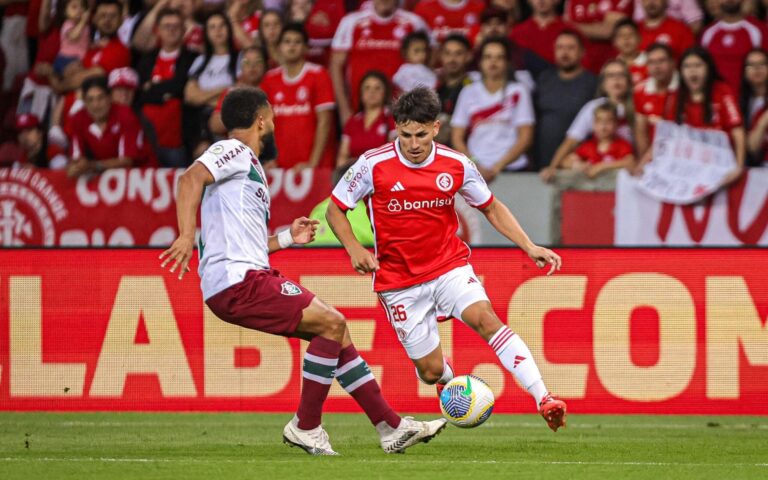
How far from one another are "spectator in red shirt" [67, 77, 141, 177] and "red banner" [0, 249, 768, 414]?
3.14 meters

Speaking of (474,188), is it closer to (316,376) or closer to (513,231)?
(513,231)

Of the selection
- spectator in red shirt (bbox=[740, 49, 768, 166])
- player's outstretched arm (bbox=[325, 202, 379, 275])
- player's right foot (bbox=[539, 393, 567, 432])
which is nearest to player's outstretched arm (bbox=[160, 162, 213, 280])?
player's outstretched arm (bbox=[325, 202, 379, 275])

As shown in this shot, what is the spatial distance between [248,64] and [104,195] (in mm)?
1984

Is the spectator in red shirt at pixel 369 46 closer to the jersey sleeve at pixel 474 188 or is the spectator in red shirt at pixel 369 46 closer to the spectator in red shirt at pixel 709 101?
the spectator in red shirt at pixel 709 101

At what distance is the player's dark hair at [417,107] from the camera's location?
7711 mm

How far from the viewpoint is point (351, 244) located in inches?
309

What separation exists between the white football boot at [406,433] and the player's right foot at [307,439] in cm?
34

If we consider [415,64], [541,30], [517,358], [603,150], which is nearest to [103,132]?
[415,64]

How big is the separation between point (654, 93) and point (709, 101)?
0.60m

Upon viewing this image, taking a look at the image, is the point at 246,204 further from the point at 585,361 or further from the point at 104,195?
the point at 104,195

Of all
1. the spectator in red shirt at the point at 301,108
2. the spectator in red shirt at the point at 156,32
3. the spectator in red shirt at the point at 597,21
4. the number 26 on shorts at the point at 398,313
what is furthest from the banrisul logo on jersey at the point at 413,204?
the spectator in red shirt at the point at 156,32

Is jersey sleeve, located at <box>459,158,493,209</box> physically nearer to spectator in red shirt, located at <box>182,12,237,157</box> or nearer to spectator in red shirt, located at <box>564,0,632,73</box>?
spectator in red shirt, located at <box>564,0,632,73</box>

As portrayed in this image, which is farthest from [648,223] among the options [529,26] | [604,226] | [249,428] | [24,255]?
[24,255]

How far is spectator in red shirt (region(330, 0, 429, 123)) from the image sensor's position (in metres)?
13.8
